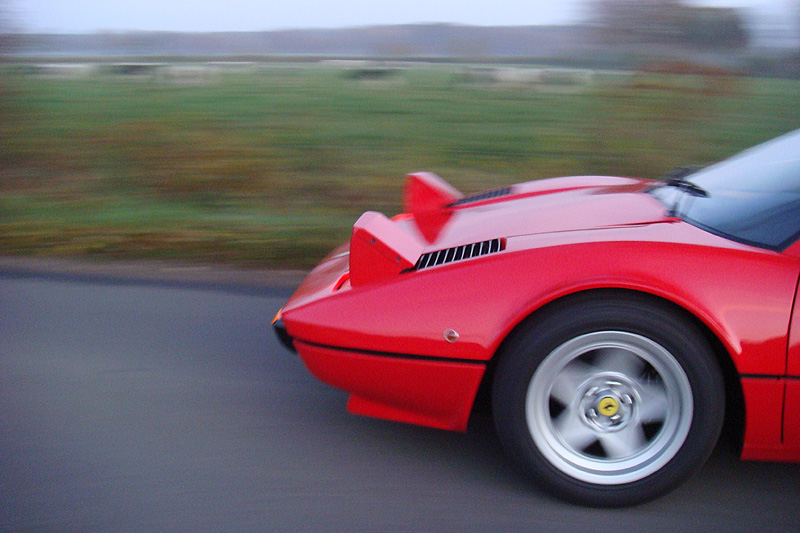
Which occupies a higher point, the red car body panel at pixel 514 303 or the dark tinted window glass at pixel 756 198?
the dark tinted window glass at pixel 756 198

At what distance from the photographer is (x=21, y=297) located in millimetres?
4180

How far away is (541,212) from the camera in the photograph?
2635mm

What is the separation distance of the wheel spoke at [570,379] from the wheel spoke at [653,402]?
0.54 ft

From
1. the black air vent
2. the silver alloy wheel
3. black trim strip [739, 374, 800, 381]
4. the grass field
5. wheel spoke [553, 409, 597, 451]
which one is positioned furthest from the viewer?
the grass field

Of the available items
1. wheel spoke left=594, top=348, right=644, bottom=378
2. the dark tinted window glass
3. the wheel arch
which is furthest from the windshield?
wheel spoke left=594, top=348, right=644, bottom=378

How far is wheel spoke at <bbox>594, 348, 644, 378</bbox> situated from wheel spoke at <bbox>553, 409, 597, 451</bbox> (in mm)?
181

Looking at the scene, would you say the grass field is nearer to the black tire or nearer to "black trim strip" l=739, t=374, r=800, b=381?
the black tire

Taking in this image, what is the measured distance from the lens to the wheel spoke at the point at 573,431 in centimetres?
214

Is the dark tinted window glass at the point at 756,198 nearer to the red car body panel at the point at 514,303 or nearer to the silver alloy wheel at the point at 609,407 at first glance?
the red car body panel at the point at 514,303

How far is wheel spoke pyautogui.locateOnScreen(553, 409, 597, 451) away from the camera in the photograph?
7.02ft

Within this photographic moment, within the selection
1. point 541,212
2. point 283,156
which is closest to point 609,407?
point 541,212

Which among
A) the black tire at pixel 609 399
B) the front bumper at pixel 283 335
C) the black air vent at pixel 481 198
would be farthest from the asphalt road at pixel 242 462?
the black air vent at pixel 481 198

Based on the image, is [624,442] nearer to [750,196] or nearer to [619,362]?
[619,362]

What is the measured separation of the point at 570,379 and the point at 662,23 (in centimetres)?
621
